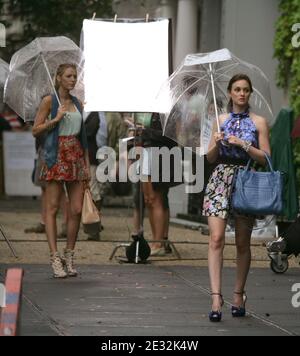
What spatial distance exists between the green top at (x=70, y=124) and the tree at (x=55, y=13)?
33.7 ft

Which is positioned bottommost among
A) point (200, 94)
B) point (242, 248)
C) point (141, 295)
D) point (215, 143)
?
point (141, 295)

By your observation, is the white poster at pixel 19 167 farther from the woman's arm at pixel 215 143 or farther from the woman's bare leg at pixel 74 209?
the woman's arm at pixel 215 143

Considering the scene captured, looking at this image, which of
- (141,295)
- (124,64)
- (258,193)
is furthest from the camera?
(124,64)

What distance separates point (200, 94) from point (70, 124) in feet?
4.11

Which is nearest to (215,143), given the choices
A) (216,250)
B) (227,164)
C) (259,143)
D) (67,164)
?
(227,164)

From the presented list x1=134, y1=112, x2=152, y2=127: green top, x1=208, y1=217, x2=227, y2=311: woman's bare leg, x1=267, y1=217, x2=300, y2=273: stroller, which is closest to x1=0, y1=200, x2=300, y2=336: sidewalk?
x1=267, y1=217, x2=300, y2=273: stroller

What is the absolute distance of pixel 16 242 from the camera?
48.5ft

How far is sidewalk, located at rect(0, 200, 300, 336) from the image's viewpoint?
8789 mm

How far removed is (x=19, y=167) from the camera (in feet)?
80.7

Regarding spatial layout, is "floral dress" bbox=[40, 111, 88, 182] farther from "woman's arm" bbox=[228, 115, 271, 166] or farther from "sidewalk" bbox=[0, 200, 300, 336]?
"woman's arm" bbox=[228, 115, 271, 166]

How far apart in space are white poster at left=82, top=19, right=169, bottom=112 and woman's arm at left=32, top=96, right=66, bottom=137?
895mm

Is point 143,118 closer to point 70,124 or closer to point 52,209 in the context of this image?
point 70,124
